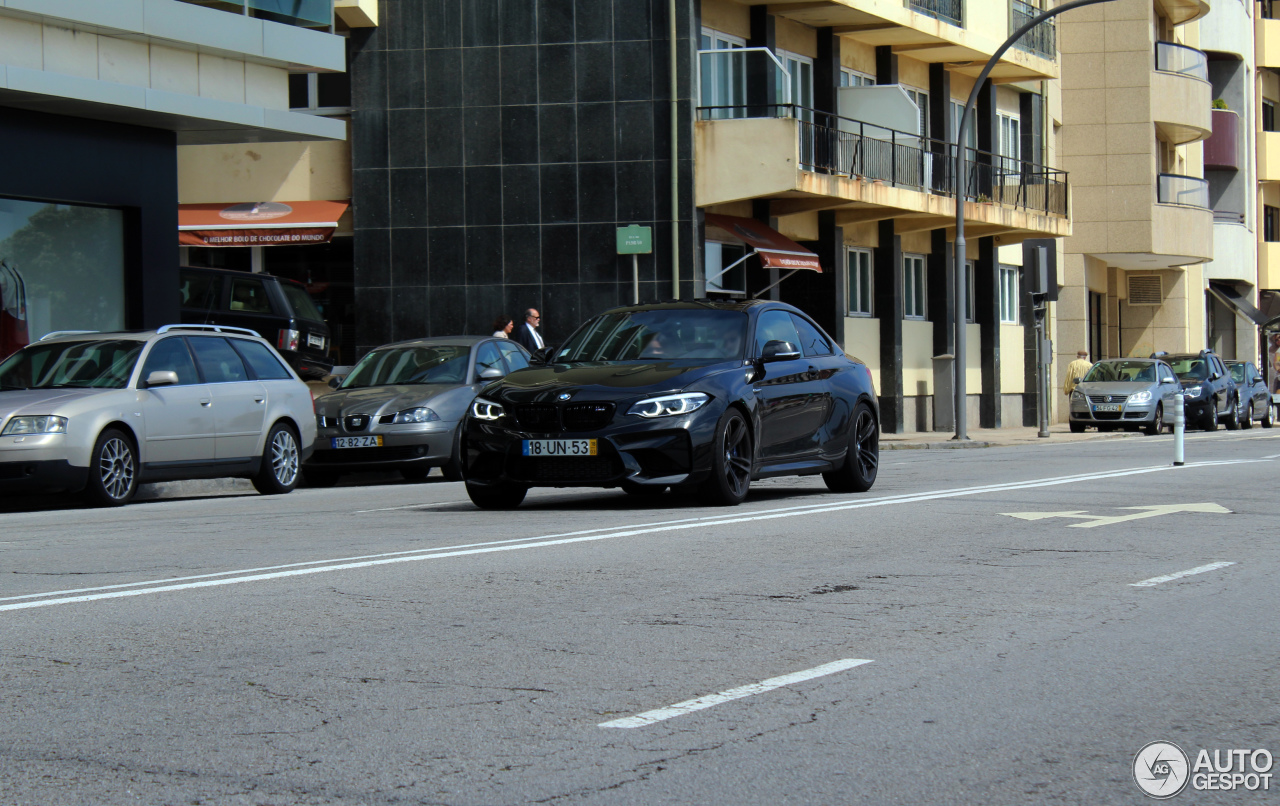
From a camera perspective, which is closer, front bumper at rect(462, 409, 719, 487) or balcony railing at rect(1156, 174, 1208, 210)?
front bumper at rect(462, 409, 719, 487)

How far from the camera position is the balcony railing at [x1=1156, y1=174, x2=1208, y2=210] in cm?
4572

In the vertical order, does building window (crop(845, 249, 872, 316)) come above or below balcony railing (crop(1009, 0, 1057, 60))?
below

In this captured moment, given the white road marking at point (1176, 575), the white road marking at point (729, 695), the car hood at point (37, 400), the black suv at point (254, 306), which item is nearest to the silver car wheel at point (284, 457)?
the car hood at point (37, 400)

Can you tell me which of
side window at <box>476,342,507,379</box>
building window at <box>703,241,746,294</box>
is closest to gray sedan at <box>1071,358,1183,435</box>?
building window at <box>703,241,746,294</box>

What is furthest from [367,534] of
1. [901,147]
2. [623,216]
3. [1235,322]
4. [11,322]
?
[1235,322]

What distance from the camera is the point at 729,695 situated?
5484mm

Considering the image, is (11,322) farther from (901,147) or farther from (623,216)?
(901,147)

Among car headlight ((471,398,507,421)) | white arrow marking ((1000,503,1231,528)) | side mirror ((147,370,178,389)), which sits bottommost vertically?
white arrow marking ((1000,503,1231,528))

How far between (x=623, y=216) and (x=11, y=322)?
11685mm

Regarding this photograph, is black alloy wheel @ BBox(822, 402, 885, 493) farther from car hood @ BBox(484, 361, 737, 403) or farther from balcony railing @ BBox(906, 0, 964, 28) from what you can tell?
balcony railing @ BBox(906, 0, 964, 28)

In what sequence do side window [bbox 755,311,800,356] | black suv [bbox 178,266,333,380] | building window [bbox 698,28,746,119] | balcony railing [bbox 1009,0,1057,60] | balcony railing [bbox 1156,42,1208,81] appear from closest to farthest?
1. side window [bbox 755,311,800,356]
2. black suv [bbox 178,266,333,380]
3. building window [bbox 698,28,746,119]
4. balcony railing [bbox 1009,0,1057,60]
5. balcony railing [bbox 1156,42,1208,81]

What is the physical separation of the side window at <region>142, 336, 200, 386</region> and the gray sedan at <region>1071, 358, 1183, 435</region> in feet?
75.6

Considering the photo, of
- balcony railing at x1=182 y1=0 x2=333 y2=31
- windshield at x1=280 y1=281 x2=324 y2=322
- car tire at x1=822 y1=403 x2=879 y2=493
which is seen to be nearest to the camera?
car tire at x1=822 y1=403 x2=879 y2=493

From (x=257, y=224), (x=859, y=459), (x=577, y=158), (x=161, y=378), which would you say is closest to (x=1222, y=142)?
(x=577, y=158)
